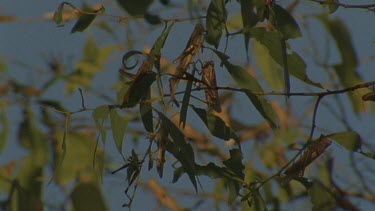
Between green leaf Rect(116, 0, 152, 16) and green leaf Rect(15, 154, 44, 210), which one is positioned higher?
green leaf Rect(116, 0, 152, 16)

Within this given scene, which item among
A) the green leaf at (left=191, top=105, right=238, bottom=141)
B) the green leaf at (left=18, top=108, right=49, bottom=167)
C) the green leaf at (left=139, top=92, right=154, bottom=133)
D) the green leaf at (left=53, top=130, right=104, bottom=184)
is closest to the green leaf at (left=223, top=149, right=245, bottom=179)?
the green leaf at (left=191, top=105, right=238, bottom=141)

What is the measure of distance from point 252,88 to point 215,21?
12 cm

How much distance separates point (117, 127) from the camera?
1.02m

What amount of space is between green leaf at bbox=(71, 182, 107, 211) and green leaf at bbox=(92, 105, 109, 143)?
1.63 ft

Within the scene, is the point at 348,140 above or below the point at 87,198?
above

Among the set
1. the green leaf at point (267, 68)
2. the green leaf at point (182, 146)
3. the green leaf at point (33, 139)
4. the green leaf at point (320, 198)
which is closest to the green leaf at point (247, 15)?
the green leaf at point (182, 146)

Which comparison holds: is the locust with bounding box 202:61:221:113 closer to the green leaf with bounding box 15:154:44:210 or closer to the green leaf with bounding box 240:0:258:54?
the green leaf with bounding box 240:0:258:54

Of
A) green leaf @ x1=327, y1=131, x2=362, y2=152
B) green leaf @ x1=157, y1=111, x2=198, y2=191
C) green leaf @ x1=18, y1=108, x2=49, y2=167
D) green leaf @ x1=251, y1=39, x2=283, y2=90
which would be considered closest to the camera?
green leaf @ x1=157, y1=111, x2=198, y2=191

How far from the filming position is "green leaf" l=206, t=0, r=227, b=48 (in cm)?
101

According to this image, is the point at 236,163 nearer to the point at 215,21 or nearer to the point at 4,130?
the point at 215,21

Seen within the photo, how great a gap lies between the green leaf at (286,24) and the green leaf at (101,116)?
0.23 m

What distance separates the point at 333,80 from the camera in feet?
4.86

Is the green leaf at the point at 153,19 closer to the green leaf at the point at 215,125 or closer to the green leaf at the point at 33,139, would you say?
the green leaf at the point at 215,125

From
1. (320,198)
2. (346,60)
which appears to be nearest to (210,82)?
(320,198)
